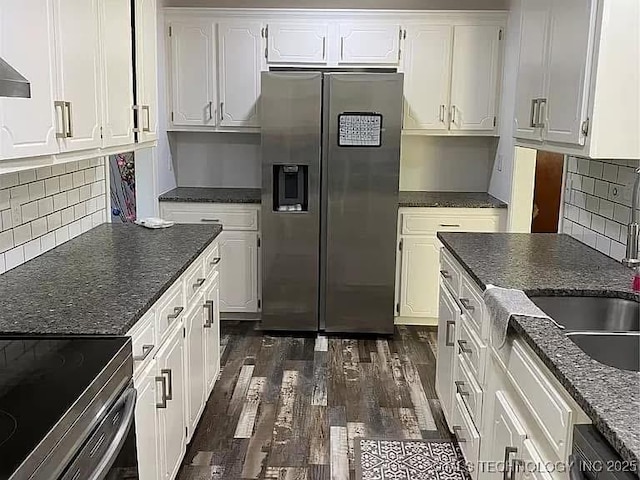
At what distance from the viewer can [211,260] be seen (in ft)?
10.3

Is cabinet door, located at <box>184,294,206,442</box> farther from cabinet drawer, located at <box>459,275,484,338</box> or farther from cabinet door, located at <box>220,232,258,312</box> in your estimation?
cabinet door, located at <box>220,232,258,312</box>

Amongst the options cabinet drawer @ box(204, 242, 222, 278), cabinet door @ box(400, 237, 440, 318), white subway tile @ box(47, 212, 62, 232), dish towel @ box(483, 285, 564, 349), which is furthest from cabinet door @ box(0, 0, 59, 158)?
cabinet door @ box(400, 237, 440, 318)

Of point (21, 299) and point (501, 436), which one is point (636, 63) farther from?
point (21, 299)

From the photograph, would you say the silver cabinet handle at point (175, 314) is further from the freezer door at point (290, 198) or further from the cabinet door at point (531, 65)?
the freezer door at point (290, 198)

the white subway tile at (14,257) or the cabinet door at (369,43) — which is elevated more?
the cabinet door at (369,43)

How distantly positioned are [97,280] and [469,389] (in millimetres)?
1476

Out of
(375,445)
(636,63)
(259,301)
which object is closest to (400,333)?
(259,301)

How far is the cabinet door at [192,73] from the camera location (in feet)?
14.4

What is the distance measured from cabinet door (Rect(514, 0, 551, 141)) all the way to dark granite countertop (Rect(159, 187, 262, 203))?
2036 mm

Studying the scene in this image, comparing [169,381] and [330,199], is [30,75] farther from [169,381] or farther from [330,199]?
[330,199]

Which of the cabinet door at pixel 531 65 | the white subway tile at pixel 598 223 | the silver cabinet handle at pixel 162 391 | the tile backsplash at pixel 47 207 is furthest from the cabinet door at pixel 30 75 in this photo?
the white subway tile at pixel 598 223

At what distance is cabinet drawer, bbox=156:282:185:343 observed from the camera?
2179mm

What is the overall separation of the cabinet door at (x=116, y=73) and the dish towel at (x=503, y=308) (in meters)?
1.62

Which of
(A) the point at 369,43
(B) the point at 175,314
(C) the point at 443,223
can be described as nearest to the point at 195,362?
(B) the point at 175,314
